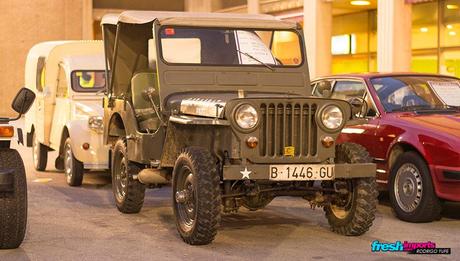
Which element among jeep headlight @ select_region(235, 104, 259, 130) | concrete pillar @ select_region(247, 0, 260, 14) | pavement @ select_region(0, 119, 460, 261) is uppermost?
concrete pillar @ select_region(247, 0, 260, 14)

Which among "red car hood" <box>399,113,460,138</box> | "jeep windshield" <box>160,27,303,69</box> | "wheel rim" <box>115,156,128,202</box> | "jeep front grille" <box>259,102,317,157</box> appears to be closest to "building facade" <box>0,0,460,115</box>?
"red car hood" <box>399,113,460,138</box>

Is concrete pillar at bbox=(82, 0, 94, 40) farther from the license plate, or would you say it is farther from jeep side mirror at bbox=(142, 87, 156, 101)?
the license plate

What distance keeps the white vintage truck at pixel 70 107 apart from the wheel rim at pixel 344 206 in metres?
4.36

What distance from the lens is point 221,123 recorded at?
23.4 feet

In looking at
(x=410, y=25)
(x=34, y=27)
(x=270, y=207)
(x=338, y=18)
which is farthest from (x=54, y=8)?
(x=270, y=207)

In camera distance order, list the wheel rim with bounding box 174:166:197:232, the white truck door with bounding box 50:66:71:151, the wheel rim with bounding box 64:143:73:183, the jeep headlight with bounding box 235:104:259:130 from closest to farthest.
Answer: the jeep headlight with bounding box 235:104:259:130
the wheel rim with bounding box 174:166:197:232
the wheel rim with bounding box 64:143:73:183
the white truck door with bounding box 50:66:71:151

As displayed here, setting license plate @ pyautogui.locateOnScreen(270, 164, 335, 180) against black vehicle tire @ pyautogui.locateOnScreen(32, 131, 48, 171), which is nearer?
license plate @ pyautogui.locateOnScreen(270, 164, 335, 180)

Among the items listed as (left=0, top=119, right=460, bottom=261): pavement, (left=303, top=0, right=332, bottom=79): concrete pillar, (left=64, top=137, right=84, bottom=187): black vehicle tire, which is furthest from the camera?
(left=303, top=0, right=332, bottom=79): concrete pillar

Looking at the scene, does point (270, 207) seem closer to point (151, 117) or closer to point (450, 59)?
point (151, 117)

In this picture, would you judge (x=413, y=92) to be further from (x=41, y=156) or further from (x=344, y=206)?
(x=41, y=156)

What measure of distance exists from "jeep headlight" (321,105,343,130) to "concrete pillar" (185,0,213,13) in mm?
24938

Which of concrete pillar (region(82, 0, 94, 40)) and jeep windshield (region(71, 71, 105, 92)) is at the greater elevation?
concrete pillar (region(82, 0, 94, 40))

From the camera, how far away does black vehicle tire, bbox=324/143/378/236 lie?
24.6 ft

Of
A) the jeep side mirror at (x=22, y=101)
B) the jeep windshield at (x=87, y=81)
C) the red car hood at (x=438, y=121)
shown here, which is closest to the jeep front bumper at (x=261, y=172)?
the red car hood at (x=438, y=121)
